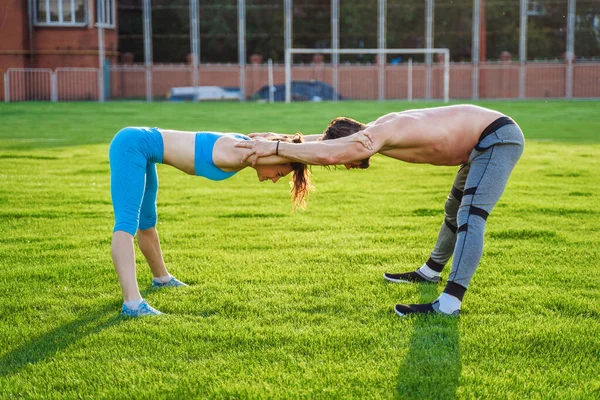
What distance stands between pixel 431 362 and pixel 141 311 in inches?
79.2

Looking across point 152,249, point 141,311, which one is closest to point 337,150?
point 141,311

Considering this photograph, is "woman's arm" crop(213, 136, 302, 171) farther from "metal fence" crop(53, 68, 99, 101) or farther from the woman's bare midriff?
"metal fence" crop(53, 68, 99, 101)

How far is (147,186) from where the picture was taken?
5922 mm

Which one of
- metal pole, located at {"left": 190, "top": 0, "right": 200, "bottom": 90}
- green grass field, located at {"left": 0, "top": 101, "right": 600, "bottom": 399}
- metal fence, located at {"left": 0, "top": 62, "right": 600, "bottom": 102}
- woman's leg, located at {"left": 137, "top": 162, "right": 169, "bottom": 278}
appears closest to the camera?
green grass field, located at {"left": 0, "top": 101, "right": 600, "bottom": 399}

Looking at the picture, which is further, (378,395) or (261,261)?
(261,261)

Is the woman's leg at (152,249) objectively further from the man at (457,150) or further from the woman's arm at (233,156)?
the man at (457,150)

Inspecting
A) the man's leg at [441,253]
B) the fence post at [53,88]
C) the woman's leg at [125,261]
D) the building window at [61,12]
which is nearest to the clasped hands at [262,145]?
the woman's leg at [125,261]

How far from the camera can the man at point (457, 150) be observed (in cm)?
518

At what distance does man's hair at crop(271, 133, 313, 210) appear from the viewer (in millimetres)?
5383

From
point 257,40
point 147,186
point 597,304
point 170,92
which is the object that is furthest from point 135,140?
point 257,40

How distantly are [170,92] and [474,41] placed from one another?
18172 mm

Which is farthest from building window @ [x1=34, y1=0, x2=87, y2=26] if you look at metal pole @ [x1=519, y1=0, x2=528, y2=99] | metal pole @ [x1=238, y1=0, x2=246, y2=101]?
metal pole @ [x1=519, y1=0, x2=528, y2=99]

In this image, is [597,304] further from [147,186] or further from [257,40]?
[257,40]

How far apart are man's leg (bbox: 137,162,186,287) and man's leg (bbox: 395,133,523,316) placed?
73.9 inches
